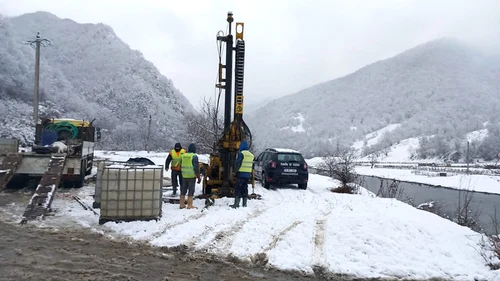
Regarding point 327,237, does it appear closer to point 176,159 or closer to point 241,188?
point 241,188

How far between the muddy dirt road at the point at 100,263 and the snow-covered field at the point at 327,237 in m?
0.48

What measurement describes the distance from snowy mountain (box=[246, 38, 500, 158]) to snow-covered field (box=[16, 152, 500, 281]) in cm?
8859

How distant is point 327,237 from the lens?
7.67 metres

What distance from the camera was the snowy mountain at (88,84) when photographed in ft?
213

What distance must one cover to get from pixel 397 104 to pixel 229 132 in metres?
150

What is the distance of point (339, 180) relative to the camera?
1983 centimetres

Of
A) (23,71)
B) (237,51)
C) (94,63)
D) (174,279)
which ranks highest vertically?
(94,63)

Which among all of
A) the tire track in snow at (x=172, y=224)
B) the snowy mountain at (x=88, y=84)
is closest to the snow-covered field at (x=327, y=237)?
the tire track in snow at (x=172, y=224)

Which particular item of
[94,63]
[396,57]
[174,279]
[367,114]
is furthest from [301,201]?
[396,57]

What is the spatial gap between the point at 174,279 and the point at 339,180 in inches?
603

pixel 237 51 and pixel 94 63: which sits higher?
pixel 94 63

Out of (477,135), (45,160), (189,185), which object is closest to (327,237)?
(189,185)

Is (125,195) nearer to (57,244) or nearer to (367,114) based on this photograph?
(57,244)

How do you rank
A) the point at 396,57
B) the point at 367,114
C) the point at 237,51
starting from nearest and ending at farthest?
the point at 237,51 < the point at 367,114 < the point at 396,57
